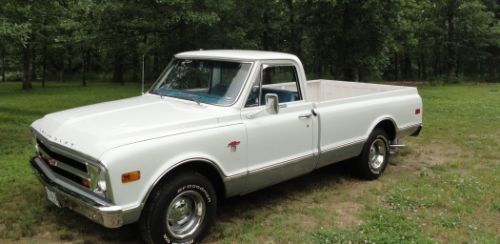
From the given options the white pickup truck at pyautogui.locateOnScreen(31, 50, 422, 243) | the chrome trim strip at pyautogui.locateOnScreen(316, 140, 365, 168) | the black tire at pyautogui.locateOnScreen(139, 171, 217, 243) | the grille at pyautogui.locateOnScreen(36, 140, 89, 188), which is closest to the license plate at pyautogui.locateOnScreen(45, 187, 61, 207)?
the white pickup truck at pyautogui.locateOnScreen(31, 50, 422, 243)

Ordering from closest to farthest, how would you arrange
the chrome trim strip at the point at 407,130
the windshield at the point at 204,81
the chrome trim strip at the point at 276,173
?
the chrome trim strip at the point at 276,173 → the windshield at the point at 204,81 → the chrome trim strip at the point at 407,130

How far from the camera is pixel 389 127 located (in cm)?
732

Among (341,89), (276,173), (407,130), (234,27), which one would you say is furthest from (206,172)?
(234,27)

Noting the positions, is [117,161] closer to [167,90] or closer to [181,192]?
[181,192]

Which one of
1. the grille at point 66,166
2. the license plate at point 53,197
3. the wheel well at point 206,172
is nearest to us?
the grille at point 66,166

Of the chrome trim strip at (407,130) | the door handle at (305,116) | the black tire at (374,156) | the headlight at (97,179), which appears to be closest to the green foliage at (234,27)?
the headlight at (97,179)

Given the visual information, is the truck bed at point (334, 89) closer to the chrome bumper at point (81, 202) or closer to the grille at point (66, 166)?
the grille at point (66, 166)

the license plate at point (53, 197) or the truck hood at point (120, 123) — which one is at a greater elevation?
the truck hood at point (120, 123)

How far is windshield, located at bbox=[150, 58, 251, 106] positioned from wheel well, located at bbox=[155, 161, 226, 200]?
763mm

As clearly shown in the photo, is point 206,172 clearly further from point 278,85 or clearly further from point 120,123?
point 278,85

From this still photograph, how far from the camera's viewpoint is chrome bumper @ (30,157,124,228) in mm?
3938

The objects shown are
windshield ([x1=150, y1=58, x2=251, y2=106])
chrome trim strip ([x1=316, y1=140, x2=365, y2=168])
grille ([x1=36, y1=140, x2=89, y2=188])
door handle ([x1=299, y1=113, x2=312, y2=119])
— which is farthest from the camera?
chrome trim strip ([x1=316, y1=140, x2=365, y2=168])

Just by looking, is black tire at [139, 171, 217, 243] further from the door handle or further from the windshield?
the door handle

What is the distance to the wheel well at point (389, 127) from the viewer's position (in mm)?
7142
